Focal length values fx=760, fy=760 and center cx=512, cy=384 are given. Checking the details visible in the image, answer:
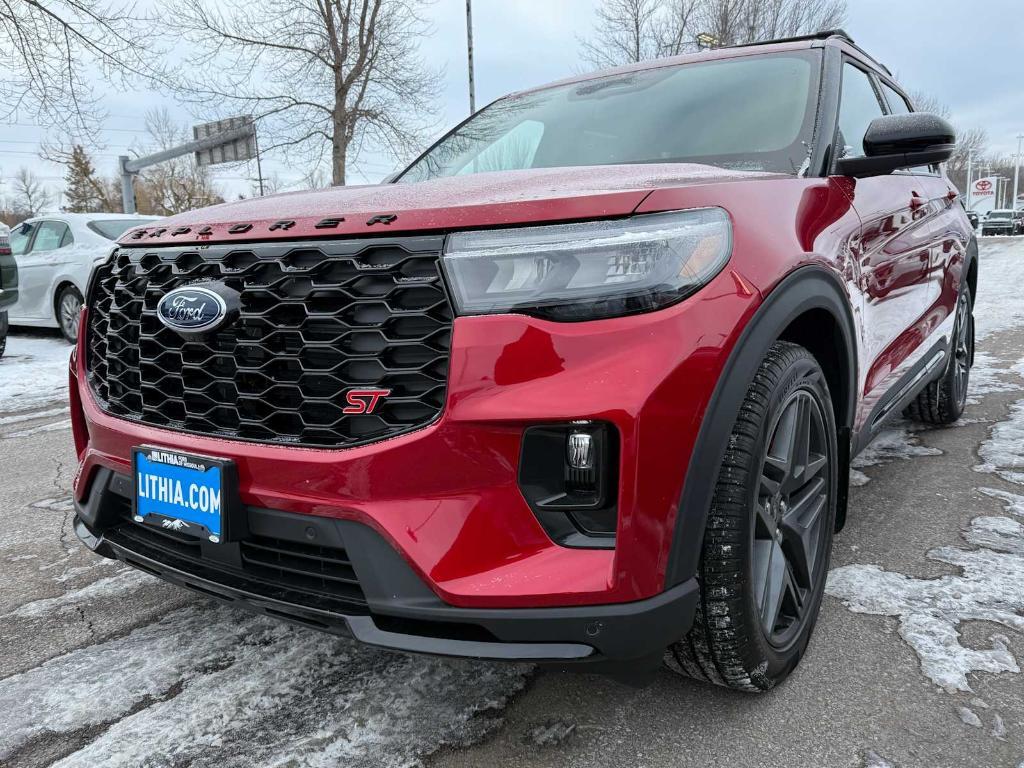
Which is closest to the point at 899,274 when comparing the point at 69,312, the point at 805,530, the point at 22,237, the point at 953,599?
the point at 953,599

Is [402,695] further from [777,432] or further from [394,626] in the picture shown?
[777,432]

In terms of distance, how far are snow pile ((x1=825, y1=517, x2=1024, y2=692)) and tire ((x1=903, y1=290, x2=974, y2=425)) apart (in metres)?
1.45

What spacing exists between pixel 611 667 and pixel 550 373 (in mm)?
554

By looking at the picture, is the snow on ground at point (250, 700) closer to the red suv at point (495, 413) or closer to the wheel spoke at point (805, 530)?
the red suv at point (495, 413)

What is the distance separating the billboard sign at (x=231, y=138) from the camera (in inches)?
683

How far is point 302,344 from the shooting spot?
1516 millimetres

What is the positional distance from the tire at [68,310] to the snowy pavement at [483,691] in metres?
6.44

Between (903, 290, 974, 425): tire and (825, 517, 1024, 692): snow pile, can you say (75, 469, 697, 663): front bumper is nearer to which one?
(825, 517, 1024, 692): snow pile

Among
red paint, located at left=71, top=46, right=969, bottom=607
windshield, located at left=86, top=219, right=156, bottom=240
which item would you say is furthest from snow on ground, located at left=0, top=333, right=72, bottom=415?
red paint, located at left=71, top=46, right=969, bottom=607

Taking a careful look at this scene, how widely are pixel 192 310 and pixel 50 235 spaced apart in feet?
27.2

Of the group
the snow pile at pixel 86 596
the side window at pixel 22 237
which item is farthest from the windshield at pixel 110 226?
the snow pile at pixel 86 596

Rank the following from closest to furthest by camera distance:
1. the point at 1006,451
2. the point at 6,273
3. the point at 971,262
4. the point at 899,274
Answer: the point at 899,274
the point at 1006,451
the point at 971,262
the point at 6,273

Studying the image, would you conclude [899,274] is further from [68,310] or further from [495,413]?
[68,310]

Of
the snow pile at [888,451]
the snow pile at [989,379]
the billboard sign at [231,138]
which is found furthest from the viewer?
the billboard sign at [231,138]
